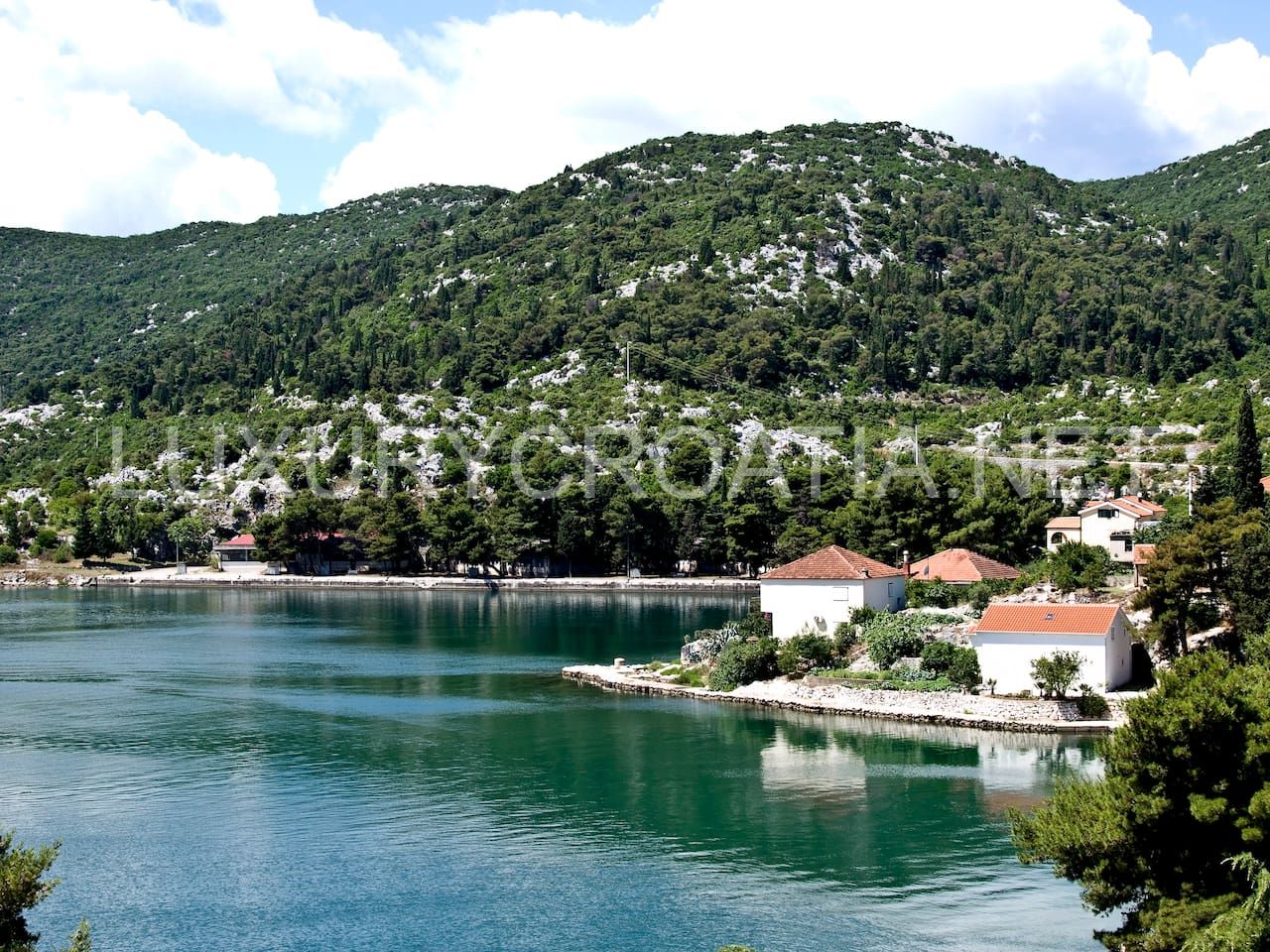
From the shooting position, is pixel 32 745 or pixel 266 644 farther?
pixel 266 644

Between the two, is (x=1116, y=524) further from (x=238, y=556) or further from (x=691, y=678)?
(x=238, y=556)

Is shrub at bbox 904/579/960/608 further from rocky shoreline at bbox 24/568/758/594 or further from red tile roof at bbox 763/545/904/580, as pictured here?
rocky shoreline at bbox 24/568/758/594

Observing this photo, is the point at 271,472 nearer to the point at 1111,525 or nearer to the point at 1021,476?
the point at 1021,476

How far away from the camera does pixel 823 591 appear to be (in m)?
54.3

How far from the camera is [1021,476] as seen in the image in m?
91.0

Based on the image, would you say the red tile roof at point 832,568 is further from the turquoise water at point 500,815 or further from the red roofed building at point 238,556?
the red roofed building at point 238,556

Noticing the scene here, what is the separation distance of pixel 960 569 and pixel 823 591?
1094 centimetres

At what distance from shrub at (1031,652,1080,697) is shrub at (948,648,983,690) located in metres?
2.49

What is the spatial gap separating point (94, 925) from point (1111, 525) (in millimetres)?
53654

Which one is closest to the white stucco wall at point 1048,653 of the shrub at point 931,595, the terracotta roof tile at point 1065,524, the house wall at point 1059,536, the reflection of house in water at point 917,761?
the reflection of house in water at point 917,761

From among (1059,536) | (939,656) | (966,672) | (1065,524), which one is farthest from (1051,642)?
(1065,524)

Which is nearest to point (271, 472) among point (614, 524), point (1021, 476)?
point (614, 524)

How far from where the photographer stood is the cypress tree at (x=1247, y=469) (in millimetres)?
53844

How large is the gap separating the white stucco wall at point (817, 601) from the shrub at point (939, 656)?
5.38m
